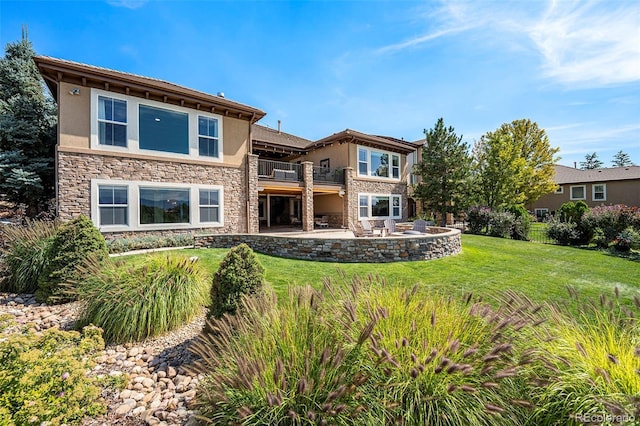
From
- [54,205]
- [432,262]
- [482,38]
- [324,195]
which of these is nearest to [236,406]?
[432,262]

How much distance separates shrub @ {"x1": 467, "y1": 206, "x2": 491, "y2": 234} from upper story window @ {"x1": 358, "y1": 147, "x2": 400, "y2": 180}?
667 centimetres

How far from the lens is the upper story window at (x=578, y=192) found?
100.0 feet

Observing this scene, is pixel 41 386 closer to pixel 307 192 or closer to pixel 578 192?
pixel 307 192

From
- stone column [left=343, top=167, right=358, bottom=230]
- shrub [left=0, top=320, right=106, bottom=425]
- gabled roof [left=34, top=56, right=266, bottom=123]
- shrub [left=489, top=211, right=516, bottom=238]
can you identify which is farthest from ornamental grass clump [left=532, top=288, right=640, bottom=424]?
shrub [left=489, top=211, right=516, bottom=238]

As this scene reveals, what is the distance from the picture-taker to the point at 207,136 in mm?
13852

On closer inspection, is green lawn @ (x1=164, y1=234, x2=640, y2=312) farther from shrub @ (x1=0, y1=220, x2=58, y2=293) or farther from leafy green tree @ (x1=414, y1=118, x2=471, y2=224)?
leafy green tree @ (x1=414, y1=118, x2=471, y2=224)

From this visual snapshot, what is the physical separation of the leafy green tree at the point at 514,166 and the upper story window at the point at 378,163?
6.57 meters

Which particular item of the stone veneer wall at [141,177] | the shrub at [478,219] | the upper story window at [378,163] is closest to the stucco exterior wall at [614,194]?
the shrub at [478,219]

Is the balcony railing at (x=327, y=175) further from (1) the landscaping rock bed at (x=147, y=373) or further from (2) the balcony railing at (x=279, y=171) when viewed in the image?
(1) the landscaping rock bed at (x=147, y=373)

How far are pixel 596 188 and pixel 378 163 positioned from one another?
2831 cm

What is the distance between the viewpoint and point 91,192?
36.0 ft

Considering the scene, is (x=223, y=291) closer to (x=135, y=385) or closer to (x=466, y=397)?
(x=135, y=385)

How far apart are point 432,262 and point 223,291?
837cm

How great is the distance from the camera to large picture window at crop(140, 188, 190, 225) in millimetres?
12141
